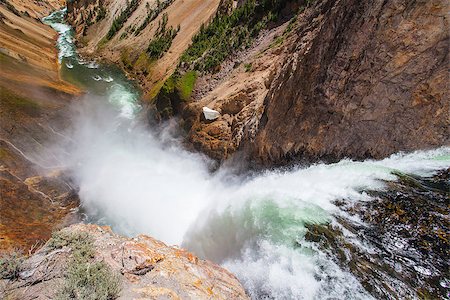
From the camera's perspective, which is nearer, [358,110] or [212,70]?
[358,110]

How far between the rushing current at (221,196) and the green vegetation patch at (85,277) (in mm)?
2937

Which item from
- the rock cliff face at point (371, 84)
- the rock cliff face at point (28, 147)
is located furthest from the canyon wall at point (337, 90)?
the rock cliff face at point (28, 147)

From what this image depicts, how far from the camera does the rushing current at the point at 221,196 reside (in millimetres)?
6453

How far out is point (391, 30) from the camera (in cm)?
823

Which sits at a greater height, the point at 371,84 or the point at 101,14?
the point at 371,84

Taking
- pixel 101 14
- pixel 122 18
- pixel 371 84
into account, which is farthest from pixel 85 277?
pixel 101 14

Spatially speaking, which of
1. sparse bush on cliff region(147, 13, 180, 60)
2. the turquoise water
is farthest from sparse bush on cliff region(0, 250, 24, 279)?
sparse bush on cliff region(147, 13, 180, 60)

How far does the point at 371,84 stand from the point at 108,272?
26.5ft

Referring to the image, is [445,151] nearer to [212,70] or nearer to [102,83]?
[212,70]

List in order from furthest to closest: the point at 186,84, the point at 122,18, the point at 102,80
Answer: the point at 122,18 < the point at 102,80 < the point at 186,84

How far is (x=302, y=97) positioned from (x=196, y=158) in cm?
711

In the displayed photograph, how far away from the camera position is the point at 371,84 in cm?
884

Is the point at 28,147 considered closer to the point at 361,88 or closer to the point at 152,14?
the point at 361,88

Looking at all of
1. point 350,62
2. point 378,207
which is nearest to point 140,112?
point 350,62
